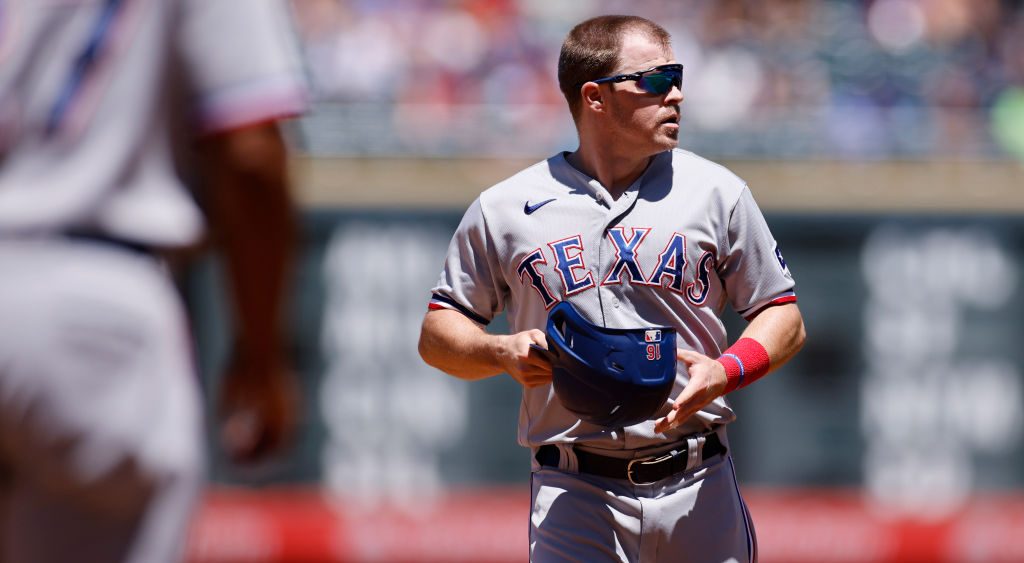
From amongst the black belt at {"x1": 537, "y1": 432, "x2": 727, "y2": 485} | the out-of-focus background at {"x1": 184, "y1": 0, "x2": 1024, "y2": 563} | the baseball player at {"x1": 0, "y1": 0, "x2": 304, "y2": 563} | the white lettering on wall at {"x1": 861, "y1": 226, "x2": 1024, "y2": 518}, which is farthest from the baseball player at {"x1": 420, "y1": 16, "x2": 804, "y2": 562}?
the white lettering on wall at {"x1": 861, "y1": 226, "x2": 1024, "y2": 518}

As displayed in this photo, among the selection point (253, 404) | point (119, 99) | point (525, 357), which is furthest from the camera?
point (525, 357)

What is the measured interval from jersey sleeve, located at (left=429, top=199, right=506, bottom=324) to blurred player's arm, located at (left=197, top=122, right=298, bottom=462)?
1.01 metres

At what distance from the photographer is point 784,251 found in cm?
1155

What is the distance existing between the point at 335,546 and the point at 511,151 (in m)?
3.66

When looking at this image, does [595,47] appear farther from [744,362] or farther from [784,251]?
[784,251]

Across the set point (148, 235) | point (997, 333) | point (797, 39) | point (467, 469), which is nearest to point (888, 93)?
point (797, 39)

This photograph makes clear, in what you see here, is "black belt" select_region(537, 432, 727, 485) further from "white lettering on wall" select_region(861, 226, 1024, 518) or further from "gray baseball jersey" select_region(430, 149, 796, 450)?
"white lettering on wall" select_region(861, 226, 1024, 518)

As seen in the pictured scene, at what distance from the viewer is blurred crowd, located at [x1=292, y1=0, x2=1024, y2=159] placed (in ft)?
39.4

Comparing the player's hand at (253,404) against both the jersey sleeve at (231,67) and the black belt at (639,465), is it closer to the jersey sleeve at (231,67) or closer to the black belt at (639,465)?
the jersey sleeve at (231,67)

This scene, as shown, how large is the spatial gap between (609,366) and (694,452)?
0.35 m

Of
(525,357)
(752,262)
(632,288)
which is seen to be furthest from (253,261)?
(752,262)

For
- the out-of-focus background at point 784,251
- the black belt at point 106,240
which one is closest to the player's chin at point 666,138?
the black belt at point 106,240

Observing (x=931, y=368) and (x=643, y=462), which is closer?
(x=643, y=462)

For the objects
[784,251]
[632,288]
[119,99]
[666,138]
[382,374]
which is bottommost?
[382,374]
